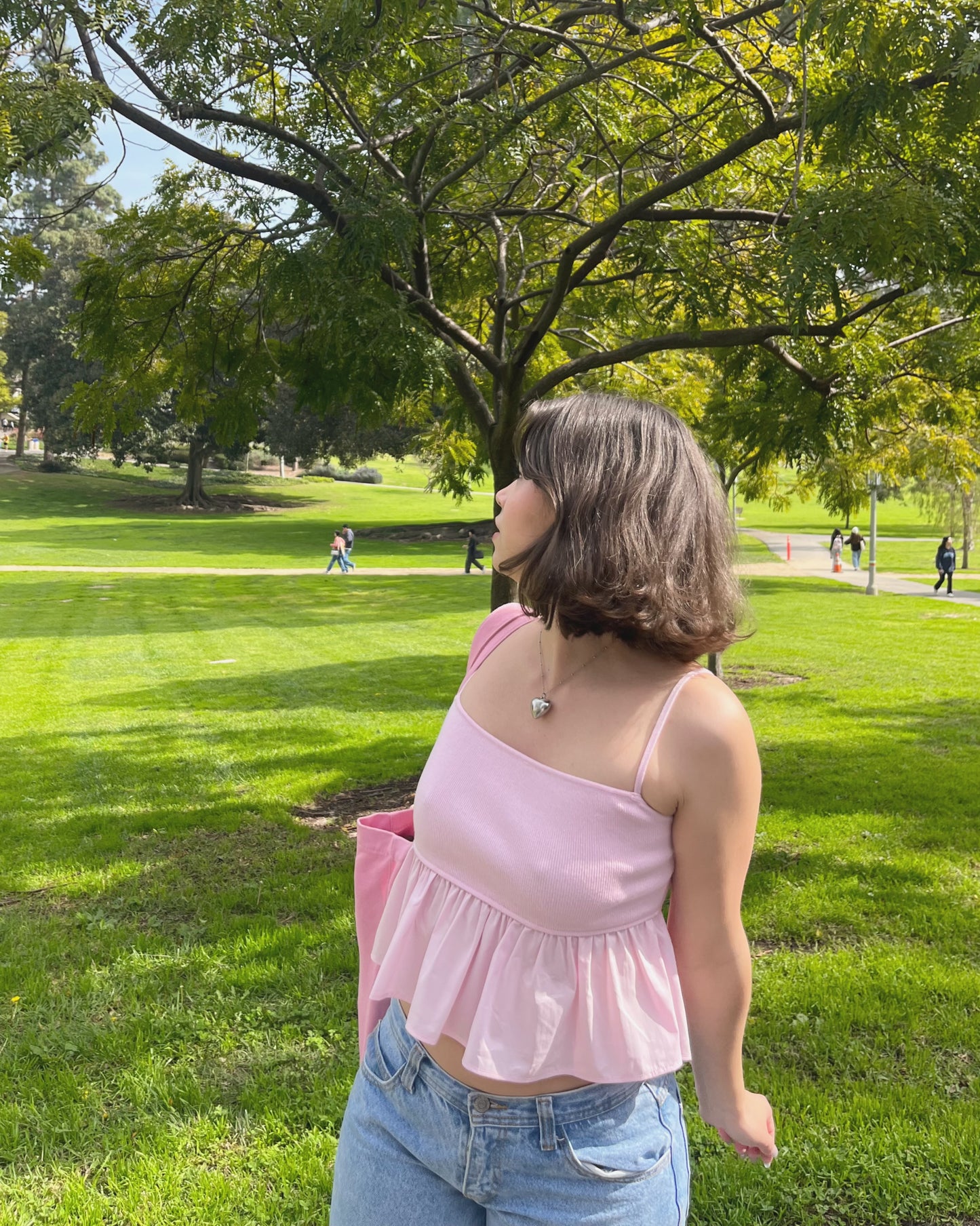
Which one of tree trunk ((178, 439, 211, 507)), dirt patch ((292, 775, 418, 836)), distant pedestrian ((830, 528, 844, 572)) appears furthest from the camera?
tree trunk ((178, 439, 211, 507))

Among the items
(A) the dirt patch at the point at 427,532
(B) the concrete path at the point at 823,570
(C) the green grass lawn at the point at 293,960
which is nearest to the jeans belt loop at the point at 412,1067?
(C) the green grass lawn at the point at 293,960

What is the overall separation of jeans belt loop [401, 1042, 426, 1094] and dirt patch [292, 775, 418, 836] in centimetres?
443

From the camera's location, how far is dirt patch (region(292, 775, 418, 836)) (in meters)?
6.06

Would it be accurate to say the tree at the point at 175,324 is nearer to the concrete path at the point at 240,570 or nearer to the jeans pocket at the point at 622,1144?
the jeans pocket at the point at 622,1144

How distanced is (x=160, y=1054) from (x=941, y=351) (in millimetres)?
6175

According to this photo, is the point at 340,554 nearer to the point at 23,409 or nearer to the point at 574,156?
the point at 574,156

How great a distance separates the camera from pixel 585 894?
4.50ft

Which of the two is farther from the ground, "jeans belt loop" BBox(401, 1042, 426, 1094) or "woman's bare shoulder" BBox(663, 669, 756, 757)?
"woman's bare shoulder" BBox(663, 669, 756, 757)

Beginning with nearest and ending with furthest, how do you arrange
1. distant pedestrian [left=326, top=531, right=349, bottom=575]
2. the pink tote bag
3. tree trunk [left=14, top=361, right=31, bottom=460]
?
the pink tote bag → distant pedestrian [left=326, top=531, right=349, bottom=575] → tree trunk [left=14, top=361, right=31, bottom=460]

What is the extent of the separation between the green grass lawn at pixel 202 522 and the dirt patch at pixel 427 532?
6.4 inches

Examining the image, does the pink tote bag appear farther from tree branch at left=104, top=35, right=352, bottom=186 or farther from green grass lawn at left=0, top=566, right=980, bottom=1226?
tree branch at left=104, top=35, right=352, bottom=186

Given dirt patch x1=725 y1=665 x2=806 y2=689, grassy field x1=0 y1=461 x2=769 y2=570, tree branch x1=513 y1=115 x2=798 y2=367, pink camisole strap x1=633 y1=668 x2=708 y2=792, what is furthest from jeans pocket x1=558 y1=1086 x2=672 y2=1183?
grassy field x1=0 y1=461 x2=769 y2=570

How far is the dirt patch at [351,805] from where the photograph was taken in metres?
6.06

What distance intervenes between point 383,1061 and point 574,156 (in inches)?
230
